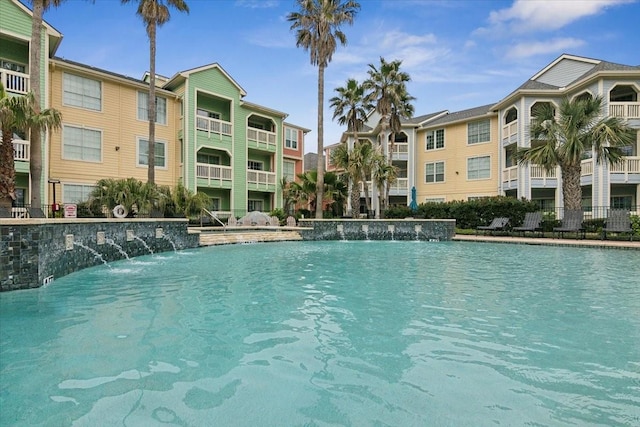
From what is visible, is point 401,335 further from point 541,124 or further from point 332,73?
point 332,73

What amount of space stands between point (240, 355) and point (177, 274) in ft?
17.2

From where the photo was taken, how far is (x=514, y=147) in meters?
25.9

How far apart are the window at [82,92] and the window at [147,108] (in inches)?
90.7

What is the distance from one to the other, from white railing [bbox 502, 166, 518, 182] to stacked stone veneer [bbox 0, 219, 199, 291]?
72.1 ft

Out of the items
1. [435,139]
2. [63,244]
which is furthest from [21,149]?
[435,139]

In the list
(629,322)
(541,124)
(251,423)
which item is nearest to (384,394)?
(251,423)

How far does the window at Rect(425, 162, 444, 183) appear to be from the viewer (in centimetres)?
3116

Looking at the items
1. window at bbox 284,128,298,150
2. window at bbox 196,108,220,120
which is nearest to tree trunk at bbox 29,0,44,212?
window at bbox 196,108,220,120

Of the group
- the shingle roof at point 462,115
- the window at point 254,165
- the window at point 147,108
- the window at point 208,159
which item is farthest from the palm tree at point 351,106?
the window at point 147,108

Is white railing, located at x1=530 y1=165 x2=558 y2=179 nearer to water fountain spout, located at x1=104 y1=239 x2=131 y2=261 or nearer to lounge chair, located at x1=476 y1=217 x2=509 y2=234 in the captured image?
lounge chair, located at x1=476 y1=217 x2=509 y2=234

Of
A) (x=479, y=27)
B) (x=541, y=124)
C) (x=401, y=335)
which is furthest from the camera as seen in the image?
(x=479, y=27)

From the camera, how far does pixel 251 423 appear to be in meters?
2.58

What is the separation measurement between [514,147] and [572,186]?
9.37 m

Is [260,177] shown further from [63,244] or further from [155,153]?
[63,244]
